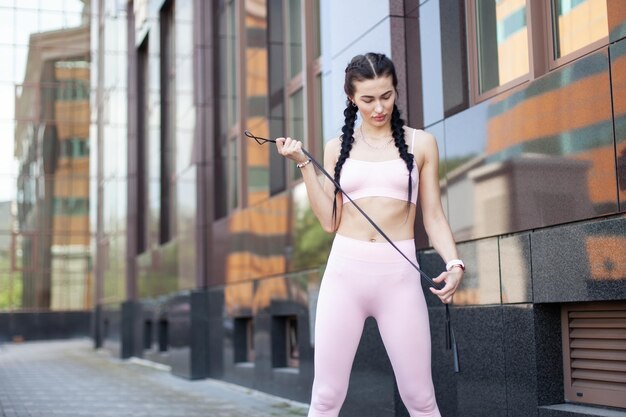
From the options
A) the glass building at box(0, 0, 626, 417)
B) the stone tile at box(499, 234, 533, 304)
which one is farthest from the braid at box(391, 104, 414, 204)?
the stone tile at box(499, 234, 533, 304)

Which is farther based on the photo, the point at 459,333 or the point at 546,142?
the point at 459,333

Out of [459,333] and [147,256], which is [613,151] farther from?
[147,256]

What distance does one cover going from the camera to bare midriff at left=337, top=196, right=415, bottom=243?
3.85m

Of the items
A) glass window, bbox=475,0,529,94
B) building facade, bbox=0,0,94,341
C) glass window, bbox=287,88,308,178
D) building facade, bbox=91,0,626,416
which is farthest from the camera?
building facade, bbox=0,0,94,341

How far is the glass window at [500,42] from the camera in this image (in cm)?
644

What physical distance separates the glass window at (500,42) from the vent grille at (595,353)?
1860 mm

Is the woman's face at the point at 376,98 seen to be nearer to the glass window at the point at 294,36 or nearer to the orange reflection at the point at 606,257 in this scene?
the orange reflection at the point at 606,257

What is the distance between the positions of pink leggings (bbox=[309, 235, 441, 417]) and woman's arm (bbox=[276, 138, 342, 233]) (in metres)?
0.17

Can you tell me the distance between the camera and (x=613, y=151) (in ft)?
16.6

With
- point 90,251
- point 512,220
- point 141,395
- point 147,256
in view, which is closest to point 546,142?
point 512,220

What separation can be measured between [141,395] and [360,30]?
6.78 meters

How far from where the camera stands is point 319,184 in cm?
387

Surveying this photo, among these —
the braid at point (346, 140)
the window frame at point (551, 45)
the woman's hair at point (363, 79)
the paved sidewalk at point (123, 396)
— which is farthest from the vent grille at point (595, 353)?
the paved sidewalk at point (123, 396)

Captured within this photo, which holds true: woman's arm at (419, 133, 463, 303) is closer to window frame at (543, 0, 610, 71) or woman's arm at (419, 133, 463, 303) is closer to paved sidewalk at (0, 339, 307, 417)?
window frame at (543, 0, 610, 71)
